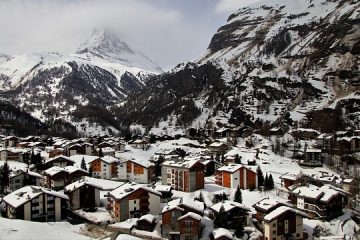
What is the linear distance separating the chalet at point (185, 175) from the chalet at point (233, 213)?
14832 mm

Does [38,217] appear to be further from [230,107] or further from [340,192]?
[230,107]

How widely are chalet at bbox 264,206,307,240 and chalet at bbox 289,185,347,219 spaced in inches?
281

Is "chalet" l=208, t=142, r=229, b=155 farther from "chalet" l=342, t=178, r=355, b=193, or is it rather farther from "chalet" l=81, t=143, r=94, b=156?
"chalet" l=342, t=178, r=355, b=193

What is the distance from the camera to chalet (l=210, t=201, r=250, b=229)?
50188 millimetres

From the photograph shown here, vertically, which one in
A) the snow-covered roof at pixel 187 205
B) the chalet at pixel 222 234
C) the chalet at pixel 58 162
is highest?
the chalet at pixel 58 162

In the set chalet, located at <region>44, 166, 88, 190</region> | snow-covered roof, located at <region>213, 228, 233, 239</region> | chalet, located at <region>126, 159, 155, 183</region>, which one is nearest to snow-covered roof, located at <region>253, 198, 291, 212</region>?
snow-covered roof, located at <region>213, 228, 233, 239</region>

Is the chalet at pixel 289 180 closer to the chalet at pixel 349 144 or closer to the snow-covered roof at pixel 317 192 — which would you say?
the snow-covered roof at pixel 317 192

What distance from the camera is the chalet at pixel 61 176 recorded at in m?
65.6

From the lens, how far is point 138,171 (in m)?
75.4

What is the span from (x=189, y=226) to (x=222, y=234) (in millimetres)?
4225

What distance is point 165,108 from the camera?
630 ft

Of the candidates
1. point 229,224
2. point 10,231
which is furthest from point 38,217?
point 229,224

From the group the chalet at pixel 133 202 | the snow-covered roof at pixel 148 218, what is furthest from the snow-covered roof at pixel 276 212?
Answer: the chalet at pixel 133 202

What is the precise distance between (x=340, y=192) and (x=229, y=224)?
1844 cm
